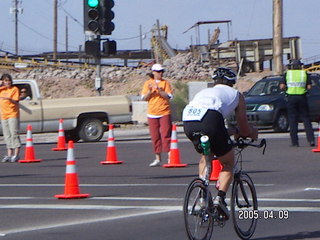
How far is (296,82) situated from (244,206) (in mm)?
11042

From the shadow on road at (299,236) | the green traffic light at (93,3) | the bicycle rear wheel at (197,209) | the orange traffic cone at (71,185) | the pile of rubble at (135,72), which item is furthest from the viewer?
the pile of rubble at (135,72)

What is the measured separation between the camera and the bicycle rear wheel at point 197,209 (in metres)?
8.17

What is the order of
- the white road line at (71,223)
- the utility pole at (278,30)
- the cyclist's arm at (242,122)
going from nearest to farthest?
the cyclist's arm at (242,122) → the white road line at (71,223) → the utility pole at (278,30)

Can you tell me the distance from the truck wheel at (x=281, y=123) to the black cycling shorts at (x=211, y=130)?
1792cm

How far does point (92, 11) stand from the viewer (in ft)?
66.5

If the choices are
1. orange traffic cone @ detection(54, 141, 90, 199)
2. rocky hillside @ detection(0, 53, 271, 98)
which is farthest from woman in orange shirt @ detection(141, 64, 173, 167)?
rocky hillside @ detection(0, 53, 271, 98)

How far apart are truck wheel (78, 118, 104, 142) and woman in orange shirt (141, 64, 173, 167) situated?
8223mm

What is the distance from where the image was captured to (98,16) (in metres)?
20.4

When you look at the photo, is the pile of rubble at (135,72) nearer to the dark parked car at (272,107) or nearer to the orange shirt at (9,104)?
the dark parked car at (272,107)

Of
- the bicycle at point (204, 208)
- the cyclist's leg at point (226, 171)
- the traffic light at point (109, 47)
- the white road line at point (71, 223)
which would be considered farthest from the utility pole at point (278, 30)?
the cyclist's leg at point (226, 171)

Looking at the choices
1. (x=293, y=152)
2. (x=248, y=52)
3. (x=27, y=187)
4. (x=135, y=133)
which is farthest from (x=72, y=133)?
(x=248, y=52)

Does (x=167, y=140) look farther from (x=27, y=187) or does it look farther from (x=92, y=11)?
(x=92, y=11)

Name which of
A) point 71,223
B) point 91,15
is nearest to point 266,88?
point 91,15

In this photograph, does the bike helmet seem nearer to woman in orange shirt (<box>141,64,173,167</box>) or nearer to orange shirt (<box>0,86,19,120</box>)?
woman in orange shirt (<box>141,64,173,167</box>)
